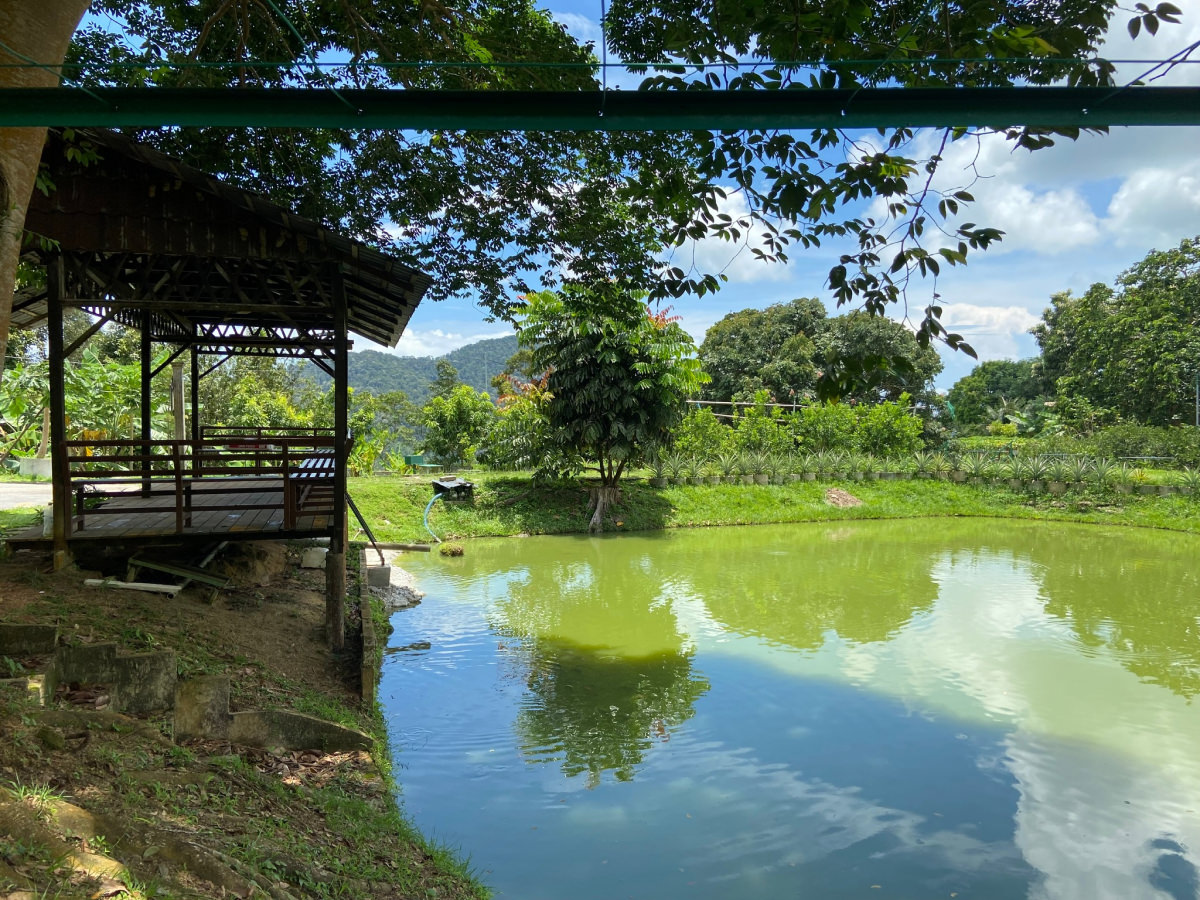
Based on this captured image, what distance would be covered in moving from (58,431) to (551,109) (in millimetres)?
6517

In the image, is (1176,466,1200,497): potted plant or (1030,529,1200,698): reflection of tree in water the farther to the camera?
(1176,466,1200,497): potted plant

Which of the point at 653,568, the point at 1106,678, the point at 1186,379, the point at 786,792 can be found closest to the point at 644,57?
the point at 786,792

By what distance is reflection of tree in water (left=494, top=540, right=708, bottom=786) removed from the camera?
20.5ft

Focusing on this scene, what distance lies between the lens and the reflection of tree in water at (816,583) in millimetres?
10141

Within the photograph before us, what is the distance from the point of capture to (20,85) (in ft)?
9.74

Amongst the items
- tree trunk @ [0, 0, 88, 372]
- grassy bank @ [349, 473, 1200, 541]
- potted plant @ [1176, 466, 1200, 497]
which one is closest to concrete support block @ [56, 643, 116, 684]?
tree trunk @ [0, 0, 88, 372]

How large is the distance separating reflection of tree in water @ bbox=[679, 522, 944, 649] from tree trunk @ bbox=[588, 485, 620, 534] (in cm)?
298

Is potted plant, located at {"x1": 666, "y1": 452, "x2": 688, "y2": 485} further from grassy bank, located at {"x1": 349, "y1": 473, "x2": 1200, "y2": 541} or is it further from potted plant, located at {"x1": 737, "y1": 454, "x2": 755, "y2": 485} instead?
potted plant, located at {"x1": 737, "y1": 454, "x2": 755, "y2": 485}

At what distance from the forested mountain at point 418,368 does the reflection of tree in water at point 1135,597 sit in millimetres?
64138

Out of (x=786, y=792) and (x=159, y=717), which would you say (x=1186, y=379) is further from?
(x=159, y=717)

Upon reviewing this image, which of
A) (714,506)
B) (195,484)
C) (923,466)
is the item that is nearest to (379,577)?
(195,484)

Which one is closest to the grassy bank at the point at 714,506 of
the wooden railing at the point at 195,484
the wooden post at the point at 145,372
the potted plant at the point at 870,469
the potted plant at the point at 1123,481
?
the potted plant at the point at 1123,481

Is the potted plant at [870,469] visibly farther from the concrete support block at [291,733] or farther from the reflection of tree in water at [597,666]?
the concrete support block at [291,733]

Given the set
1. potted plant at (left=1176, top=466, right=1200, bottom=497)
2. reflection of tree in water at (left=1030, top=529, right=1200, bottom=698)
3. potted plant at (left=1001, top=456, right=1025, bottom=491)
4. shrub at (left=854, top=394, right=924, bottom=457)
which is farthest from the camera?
shrub at (left=854, top=394, right=924, bottom=457)
